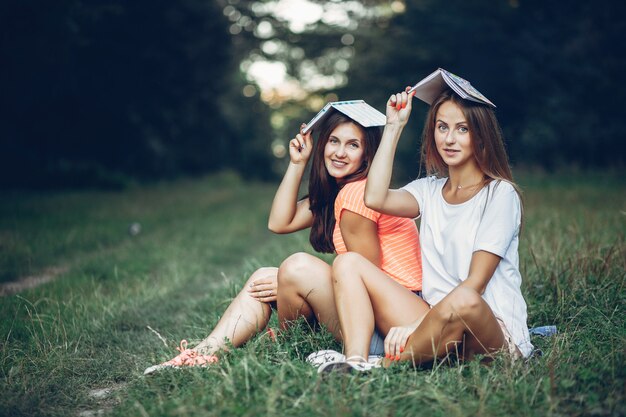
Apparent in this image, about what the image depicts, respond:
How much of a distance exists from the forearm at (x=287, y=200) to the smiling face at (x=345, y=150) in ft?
0.82

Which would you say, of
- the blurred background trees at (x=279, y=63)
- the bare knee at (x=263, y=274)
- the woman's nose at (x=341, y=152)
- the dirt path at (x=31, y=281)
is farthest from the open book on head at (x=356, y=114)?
the blurred background trees at (x=279, y=63)

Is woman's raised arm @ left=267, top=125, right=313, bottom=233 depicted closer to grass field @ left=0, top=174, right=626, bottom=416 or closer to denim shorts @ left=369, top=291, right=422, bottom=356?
grass field @ left=0, top=174, right=626, bottom=416

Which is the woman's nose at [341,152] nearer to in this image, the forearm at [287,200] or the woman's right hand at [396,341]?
the forearm at [287,200]

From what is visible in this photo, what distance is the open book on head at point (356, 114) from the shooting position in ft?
11.3

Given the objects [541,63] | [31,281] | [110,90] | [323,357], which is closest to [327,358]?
[323,357]

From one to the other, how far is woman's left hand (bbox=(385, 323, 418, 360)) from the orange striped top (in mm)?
428

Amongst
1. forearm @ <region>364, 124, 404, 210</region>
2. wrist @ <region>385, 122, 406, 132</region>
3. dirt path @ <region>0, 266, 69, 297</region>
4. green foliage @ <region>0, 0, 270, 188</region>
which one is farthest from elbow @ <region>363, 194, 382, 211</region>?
green foliage @ <region>0, 0, 270, 188</region>

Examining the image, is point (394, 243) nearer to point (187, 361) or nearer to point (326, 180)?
point (326, 180)

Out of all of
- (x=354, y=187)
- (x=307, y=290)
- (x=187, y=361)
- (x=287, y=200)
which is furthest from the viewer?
(x=287, y=200)

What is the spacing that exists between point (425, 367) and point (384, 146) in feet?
3.58

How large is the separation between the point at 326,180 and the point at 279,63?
2086 cm

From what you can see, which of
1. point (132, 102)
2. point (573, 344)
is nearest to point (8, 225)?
point (573, 344)

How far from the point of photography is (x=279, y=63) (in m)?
23.8

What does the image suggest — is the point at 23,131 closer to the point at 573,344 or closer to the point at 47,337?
→ the point at 47,337
